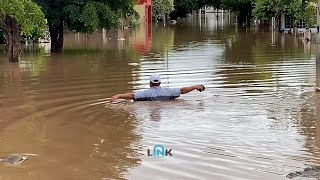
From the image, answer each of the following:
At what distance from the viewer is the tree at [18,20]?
20.9 meters

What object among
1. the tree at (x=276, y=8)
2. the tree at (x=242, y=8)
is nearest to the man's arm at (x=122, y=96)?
the tree at (x=276, y=8)

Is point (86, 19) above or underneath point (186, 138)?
above

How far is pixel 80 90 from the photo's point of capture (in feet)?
48.6

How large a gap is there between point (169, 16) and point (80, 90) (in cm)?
8263

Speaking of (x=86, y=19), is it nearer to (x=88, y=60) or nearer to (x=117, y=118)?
(x=88, y=60)

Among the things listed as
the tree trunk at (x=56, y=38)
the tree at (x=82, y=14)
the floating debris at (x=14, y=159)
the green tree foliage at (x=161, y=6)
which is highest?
the green tree foliage at (x=161, y=6)

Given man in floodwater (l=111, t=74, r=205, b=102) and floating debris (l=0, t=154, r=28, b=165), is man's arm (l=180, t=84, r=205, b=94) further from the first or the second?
floating debris (l=0, t=154, r=28, b=165)

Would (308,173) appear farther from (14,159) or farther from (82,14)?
(82,14)

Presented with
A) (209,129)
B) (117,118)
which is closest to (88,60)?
(117,118)

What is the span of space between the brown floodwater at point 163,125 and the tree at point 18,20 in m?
2.78

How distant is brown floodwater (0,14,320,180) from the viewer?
292 inches

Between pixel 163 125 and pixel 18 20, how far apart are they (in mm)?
12631

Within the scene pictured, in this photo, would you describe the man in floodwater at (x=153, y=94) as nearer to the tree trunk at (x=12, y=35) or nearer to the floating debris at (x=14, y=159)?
the floating debris at (x=14, y=159)

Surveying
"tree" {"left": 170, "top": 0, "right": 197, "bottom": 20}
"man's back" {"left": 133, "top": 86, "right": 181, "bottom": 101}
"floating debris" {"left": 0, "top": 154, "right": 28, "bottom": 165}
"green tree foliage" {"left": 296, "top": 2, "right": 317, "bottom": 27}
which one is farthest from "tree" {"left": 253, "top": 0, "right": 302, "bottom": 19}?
"floating debris" {"left": 0, "top": 154, "right": 28, "bottom": 165}
